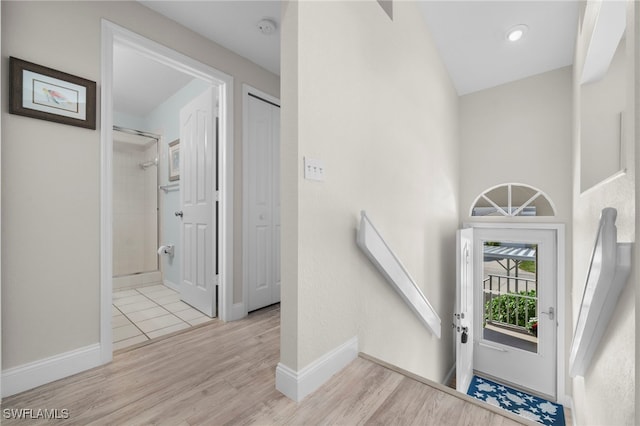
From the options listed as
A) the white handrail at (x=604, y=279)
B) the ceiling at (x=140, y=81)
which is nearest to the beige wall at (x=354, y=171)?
the white handrail at (x=604, y=279)

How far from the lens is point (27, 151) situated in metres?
1.47

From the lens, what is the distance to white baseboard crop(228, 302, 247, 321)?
8.01ft

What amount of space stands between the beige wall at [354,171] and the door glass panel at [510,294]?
1.31m

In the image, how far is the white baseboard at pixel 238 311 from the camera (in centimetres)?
244

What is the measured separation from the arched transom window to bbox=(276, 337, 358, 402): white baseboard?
3001mm

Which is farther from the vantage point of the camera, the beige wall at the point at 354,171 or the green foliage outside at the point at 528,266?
the green foliage outside at the point at 528,266

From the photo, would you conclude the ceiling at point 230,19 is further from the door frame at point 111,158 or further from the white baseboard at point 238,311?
the white baseboard at point 238,311

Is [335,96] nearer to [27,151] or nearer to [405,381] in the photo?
[405,381]

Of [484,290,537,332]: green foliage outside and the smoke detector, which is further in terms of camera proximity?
[484,290,537,332]: green foliage outside

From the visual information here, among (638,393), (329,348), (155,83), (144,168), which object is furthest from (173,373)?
(144,168)

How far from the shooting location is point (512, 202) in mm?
3422

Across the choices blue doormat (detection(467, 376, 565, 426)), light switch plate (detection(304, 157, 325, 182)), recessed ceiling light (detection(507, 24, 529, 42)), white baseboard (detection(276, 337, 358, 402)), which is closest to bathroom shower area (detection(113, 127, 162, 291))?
white baseboard (detection(276, 337, 358, 402))

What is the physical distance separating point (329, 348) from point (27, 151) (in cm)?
192

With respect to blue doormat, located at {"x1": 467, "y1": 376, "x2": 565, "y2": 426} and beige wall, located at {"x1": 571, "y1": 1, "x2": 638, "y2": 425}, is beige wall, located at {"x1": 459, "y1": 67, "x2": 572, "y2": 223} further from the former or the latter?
beige wall, located at {"x1": 571, "y1": 1, "x2": 638, "y2": 425}
